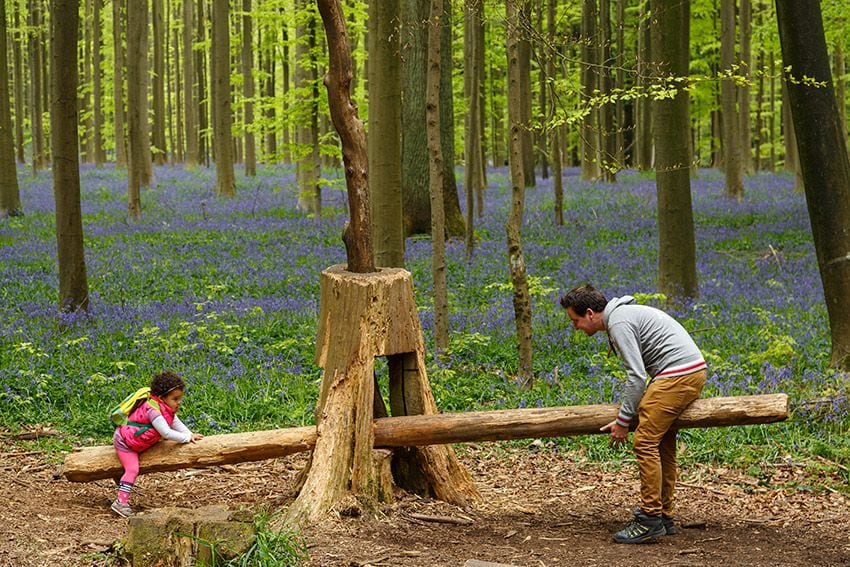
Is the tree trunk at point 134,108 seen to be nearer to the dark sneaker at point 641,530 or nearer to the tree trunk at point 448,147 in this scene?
the tree trunk at point 448,147

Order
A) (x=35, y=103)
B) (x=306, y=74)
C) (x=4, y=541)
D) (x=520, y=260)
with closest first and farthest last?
(x=4, y=541)
(x=520, y=260)
(x=306, y=74)
(x=35, y=103)

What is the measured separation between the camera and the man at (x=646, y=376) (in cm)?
600

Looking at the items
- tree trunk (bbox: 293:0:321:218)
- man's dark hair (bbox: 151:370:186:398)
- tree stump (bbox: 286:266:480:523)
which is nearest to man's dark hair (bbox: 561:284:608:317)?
tree stump (bbox: 286:266:480:523)

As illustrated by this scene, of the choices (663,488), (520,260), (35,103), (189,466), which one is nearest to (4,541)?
(189,466)

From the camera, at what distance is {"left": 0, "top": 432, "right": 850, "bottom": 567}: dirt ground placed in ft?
18.6

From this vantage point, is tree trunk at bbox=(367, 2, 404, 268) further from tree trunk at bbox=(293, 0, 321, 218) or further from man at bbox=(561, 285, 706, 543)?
tree trunk at bbox=(293, 0, 321, 218)

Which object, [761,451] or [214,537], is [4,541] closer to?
[214,537]

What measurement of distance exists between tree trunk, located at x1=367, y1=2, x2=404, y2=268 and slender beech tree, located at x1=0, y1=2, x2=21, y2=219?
14.0m

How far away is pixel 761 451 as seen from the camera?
8.01 metres

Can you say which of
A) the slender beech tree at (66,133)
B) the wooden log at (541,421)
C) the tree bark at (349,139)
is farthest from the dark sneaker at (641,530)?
the slender beech tree at (66,133)

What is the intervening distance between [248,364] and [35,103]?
31.3 m

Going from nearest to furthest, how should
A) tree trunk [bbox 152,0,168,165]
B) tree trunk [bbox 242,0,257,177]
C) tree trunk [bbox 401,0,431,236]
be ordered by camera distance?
tree trunk [bbox 401,0,431,236] < tree trunk [bbox 242,0,257,177] < tree trunk [bbox 152,0,168,165]

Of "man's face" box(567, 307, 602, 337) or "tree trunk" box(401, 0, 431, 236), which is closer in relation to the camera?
"man's face" box(567, 307, 602, 337)

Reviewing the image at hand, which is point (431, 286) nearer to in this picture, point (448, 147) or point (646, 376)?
point (448, 147)
